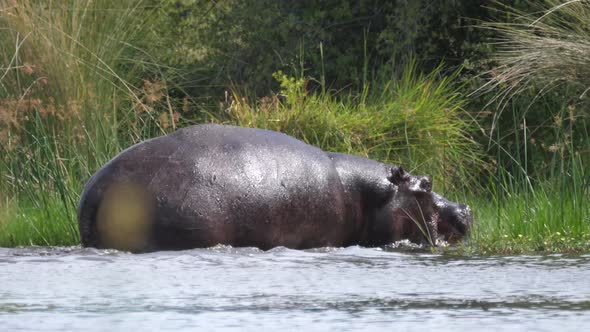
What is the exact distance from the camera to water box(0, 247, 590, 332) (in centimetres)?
367

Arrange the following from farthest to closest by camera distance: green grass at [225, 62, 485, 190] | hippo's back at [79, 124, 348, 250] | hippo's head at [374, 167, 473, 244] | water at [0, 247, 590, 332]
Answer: green grass at [225, 62, 485, 190] → hippo's head at [374, 167, 473, 244] → hippo's back at [79, 124, 348, 250] → water at [0, 247, 590, 332]

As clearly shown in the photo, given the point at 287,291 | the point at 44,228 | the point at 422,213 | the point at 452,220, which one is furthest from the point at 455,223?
the point at 287,291

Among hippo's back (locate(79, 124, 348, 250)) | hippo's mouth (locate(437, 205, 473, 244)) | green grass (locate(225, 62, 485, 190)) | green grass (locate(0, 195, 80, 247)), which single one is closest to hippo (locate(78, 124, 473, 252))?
hippo's back (locate(79, 124, 348, 250))

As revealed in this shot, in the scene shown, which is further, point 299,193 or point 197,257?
point 299,193

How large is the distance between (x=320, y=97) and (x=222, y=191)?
12.0 feet

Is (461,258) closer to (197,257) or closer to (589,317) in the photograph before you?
(197,257)

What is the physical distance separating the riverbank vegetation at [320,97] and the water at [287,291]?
907 millimetres

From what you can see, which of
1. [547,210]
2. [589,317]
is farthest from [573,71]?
[589,317]

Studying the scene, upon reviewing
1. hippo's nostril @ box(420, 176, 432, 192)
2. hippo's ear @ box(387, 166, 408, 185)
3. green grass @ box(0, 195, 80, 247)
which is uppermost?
hippo's ear @ box(387, 166, 408, 185)

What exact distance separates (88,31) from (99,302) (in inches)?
193

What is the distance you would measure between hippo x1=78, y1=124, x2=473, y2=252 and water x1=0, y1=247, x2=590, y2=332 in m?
0.15

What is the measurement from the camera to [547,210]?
654 cm

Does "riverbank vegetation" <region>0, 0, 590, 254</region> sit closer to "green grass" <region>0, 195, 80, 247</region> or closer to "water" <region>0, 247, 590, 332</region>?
"green grass" <region>0, 195, 80, 247</region>

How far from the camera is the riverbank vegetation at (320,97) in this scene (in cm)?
696
